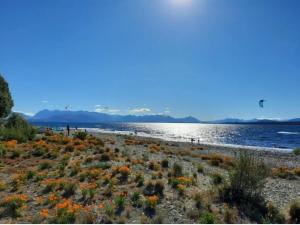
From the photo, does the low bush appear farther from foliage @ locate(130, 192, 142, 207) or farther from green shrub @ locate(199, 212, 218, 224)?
green shrub @ locate(199, 212, 218, 224)

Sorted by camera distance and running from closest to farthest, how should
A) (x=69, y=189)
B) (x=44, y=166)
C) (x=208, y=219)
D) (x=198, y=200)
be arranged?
(x=208, y=219) → (x=198, y=200) → (x=69, y=189) → (x=44, y=166)

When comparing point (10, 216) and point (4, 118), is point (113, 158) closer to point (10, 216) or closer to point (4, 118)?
point (10, 216)

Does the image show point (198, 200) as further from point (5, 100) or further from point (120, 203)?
point (5, 100)

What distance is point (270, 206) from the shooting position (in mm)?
10641

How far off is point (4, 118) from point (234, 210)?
4416 cm

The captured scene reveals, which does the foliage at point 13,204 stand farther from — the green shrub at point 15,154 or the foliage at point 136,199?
the green shrub at point 15,154

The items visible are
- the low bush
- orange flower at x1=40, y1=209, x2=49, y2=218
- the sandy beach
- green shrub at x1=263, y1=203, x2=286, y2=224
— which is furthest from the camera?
the low bush

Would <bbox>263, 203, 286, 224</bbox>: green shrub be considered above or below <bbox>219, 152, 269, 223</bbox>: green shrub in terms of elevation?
below

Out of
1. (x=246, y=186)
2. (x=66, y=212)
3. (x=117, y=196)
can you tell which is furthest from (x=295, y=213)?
(x=66, y=212)

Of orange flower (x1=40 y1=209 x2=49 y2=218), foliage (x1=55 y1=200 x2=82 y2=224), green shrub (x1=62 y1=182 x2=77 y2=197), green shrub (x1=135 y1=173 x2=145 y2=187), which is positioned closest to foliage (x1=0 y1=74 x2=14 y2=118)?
green shrub (x1=62 y1=182 x2=77 y2=197)

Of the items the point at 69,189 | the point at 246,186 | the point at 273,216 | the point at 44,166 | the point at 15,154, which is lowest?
→ the point at 273,216

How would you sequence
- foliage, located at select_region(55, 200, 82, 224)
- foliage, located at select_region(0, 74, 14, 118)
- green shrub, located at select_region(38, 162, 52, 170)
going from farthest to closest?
foliage, located at select_region(0, 74, 14, 118) → green shrub, located at select_region(38, 162, 52, 170) → foliage, located at select_region(55, 200, 82, 224)

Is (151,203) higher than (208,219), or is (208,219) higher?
(151,203)

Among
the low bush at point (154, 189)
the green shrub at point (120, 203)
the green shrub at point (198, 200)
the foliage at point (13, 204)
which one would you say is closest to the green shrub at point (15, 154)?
the foliage at point (13, 204)
